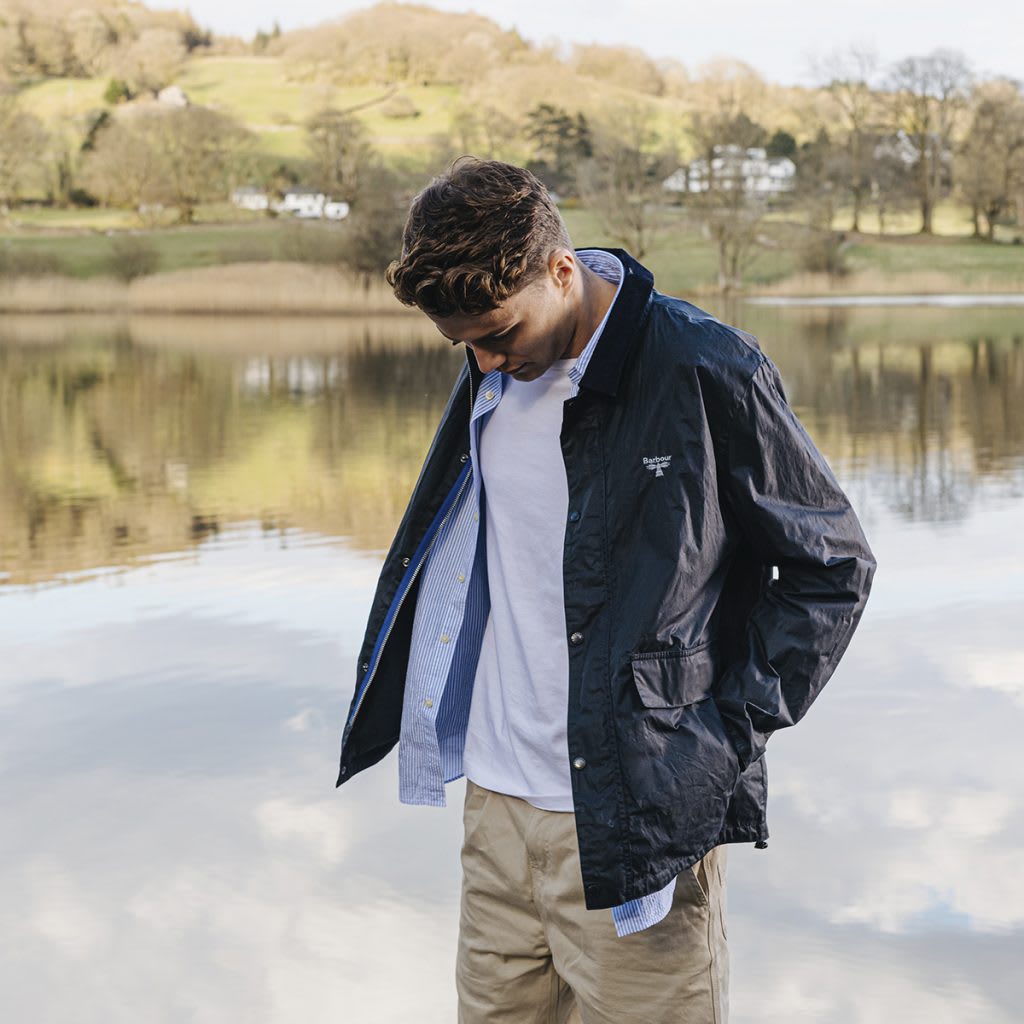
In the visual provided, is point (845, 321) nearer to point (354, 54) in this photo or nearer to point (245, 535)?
point (245, 535)

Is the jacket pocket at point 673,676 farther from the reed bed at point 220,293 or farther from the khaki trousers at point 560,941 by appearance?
the reed bed at point 220,293

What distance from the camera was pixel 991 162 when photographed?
6050cm

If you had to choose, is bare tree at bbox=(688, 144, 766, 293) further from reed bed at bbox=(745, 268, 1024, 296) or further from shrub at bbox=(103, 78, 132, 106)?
shrub at bbox=(103, 78, 132, 106)

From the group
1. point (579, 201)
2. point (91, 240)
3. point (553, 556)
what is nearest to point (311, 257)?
point (91, 240)

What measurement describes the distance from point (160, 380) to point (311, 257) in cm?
2493

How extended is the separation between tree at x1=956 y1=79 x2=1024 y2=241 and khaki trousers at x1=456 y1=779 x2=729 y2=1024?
6146 cm

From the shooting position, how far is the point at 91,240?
55062 mm

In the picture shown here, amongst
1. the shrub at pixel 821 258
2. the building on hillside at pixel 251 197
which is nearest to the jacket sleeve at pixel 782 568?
the shrub at pixel 821 258

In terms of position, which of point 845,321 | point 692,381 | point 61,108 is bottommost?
point 845,321

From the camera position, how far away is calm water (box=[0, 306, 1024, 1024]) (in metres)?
3.51

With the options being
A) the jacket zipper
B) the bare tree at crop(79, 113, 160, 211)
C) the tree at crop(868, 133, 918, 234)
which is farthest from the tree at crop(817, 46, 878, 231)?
the jacket zipper

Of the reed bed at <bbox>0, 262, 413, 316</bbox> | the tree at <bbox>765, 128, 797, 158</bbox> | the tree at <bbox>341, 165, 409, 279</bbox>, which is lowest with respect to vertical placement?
the reed bed at <bbox>0, 262, 413, 316</bbox>

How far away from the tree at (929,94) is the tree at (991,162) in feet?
9.21

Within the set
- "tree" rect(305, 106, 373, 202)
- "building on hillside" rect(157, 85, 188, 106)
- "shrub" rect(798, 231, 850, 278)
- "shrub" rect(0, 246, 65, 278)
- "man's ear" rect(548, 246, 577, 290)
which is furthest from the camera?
"building on hillside" rect(157, 85, 188, 106)
